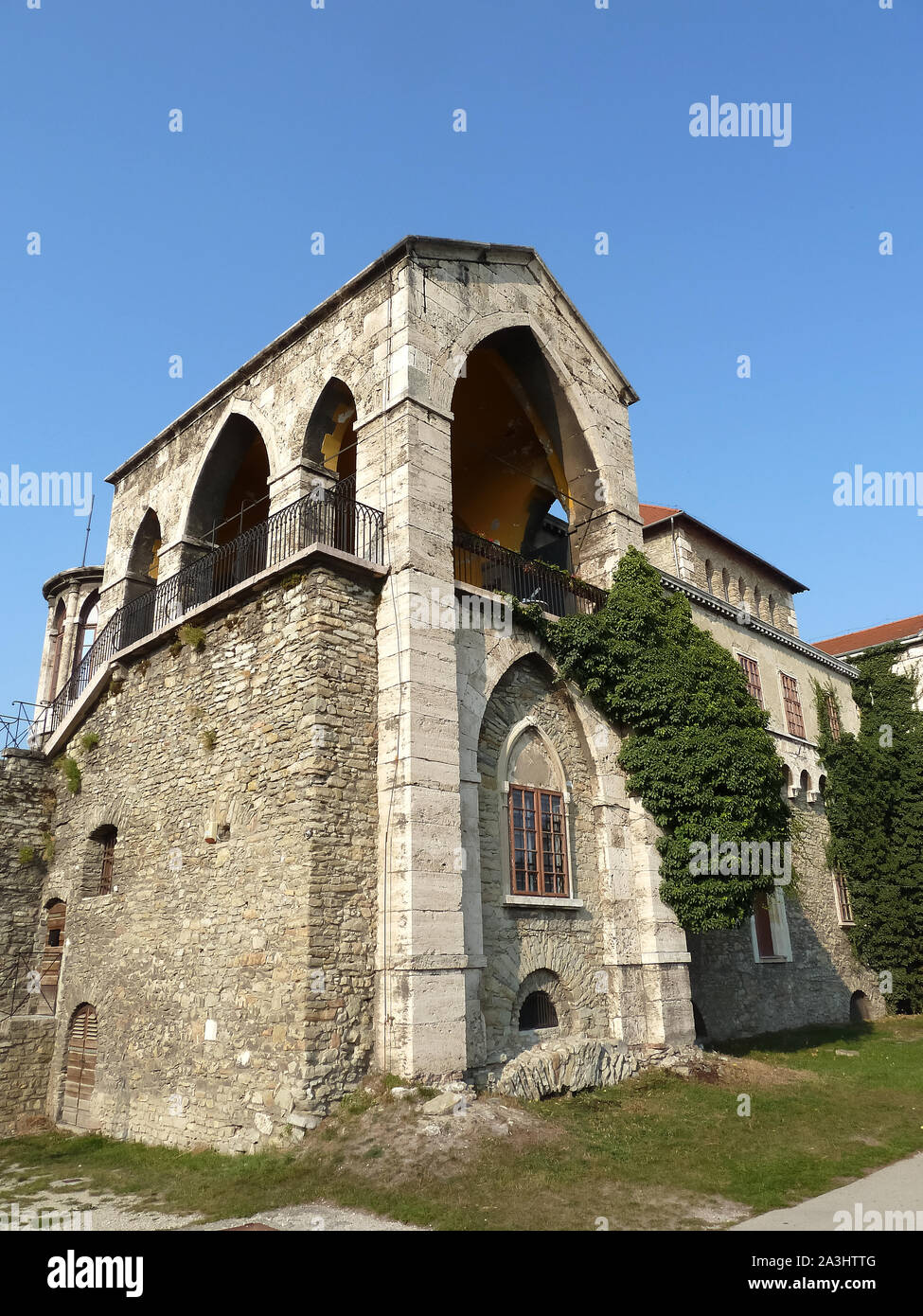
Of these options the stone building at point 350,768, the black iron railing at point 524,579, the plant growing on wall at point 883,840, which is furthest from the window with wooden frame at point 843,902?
the black iron railing at point 524,579

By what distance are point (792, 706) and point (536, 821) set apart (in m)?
12.2

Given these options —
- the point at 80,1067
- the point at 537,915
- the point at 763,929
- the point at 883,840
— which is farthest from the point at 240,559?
the point at 883,840

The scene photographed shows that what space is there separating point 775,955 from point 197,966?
41.6ft

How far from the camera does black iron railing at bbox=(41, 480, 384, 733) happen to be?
1182 centimetres

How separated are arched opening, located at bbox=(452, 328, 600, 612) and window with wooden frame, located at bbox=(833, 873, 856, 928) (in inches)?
456

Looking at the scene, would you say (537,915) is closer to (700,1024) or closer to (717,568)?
(700,1024)

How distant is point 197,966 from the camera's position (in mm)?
11180

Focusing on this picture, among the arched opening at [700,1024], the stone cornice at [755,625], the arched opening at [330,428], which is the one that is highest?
the arched opening at [330,428]

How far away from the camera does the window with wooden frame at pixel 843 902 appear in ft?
71.1

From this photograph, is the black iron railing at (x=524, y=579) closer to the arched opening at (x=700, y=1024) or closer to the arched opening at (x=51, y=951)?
the arched opening at (x=700, y=1024)

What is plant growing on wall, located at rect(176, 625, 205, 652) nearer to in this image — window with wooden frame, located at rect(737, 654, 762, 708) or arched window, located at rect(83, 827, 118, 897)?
arched window, located at rect(83, 827, 118, 897)

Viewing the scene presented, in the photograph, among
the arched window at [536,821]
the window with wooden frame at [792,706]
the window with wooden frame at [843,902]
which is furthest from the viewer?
the window with wooden frame at [792,706]

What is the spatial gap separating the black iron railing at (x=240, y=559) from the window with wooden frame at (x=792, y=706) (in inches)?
503
